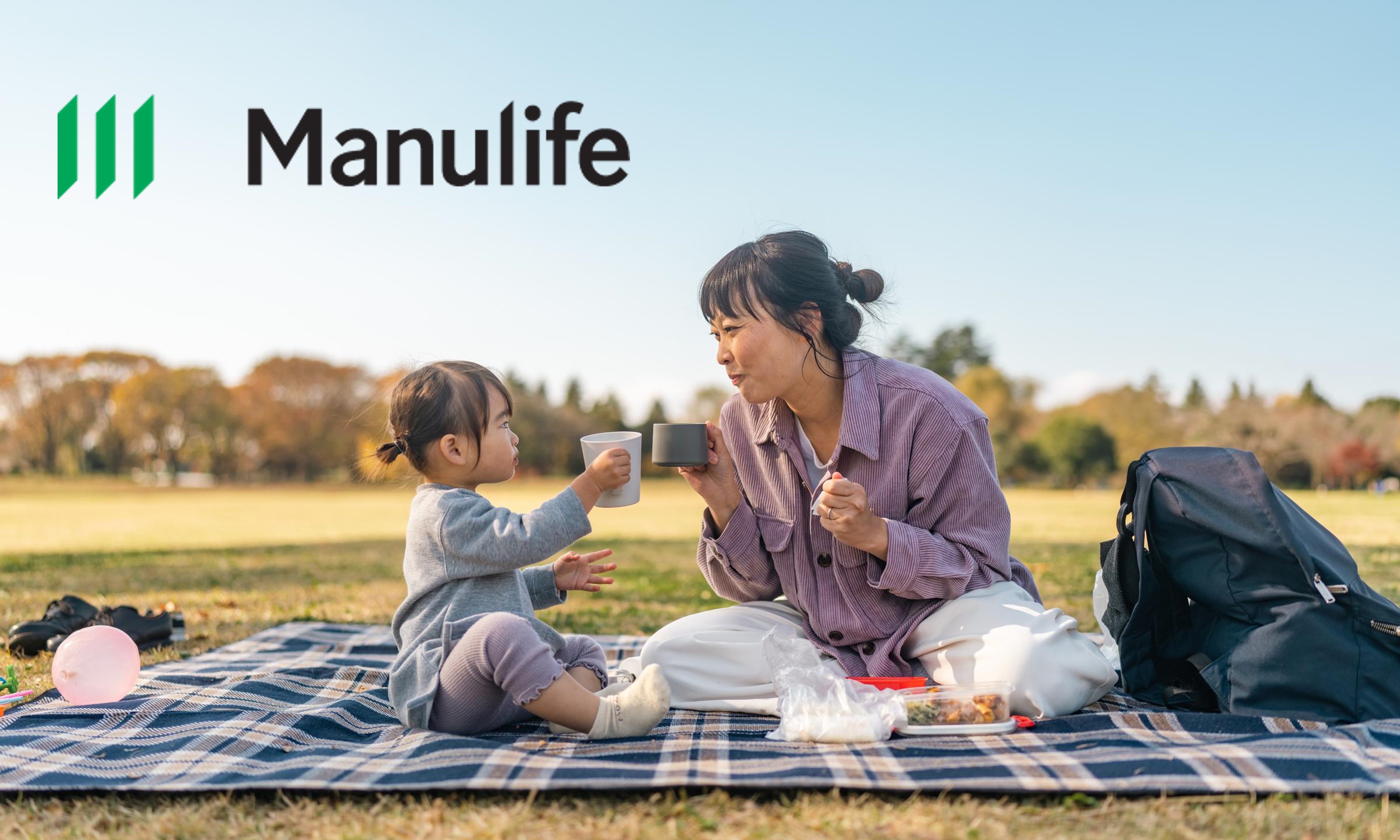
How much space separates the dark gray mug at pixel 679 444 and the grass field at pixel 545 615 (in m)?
0.93

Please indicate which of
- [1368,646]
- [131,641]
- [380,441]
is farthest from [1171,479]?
[131,641]

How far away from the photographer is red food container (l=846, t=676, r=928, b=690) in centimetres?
329

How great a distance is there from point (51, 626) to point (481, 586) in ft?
8.90

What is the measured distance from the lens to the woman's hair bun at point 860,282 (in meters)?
3.62

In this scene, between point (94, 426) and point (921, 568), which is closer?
point (921, 568)

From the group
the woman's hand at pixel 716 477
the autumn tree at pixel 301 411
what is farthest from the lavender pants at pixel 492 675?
the autumn tree at pixel 301 411

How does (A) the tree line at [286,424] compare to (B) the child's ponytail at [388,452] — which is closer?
(B) the child's ponytail at [388,452]

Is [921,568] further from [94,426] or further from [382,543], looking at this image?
[94,426]

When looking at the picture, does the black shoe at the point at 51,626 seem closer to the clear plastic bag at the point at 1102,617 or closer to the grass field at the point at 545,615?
the grass field at the point at 545,615

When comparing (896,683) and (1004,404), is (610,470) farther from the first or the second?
(1004,404)

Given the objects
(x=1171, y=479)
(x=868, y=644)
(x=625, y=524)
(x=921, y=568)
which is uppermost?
(x=1171, y=479)

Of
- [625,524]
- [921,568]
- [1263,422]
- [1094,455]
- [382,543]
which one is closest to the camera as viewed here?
[921,568]

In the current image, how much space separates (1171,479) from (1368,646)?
0.80m

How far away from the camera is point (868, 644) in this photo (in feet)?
11.9
